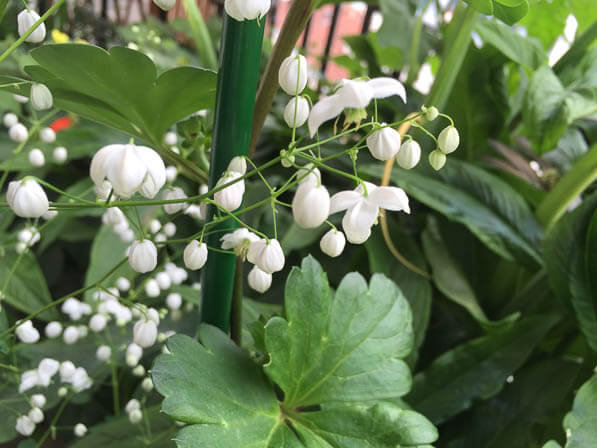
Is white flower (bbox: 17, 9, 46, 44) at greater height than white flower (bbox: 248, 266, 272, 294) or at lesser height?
greater

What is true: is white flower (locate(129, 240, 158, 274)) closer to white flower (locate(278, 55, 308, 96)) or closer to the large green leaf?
white flower (locate(278, 55, 308, 96))

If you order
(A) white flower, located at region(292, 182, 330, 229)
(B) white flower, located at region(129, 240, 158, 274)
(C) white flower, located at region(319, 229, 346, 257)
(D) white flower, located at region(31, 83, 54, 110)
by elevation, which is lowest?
(B) white flower, located at region(129, 240, 158, 274)

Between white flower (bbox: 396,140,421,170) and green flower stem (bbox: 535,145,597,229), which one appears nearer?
white flower (bbox: 396,140,421,170)

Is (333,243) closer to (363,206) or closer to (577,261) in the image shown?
(363,206)

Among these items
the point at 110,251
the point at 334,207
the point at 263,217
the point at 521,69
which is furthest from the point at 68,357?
the point at 521,69

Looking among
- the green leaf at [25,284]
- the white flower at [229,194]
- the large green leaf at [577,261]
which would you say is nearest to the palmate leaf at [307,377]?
the white flower at [229,194]

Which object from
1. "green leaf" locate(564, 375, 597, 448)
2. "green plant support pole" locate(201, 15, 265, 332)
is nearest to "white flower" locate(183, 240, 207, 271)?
"green plant support pole" locate(201, 15, 265, 332)

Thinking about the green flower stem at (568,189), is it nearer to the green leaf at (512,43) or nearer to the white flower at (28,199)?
the green leaf at (512,43)

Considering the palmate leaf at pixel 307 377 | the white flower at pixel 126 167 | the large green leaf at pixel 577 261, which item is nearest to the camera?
the white flower at pixel 126 167
